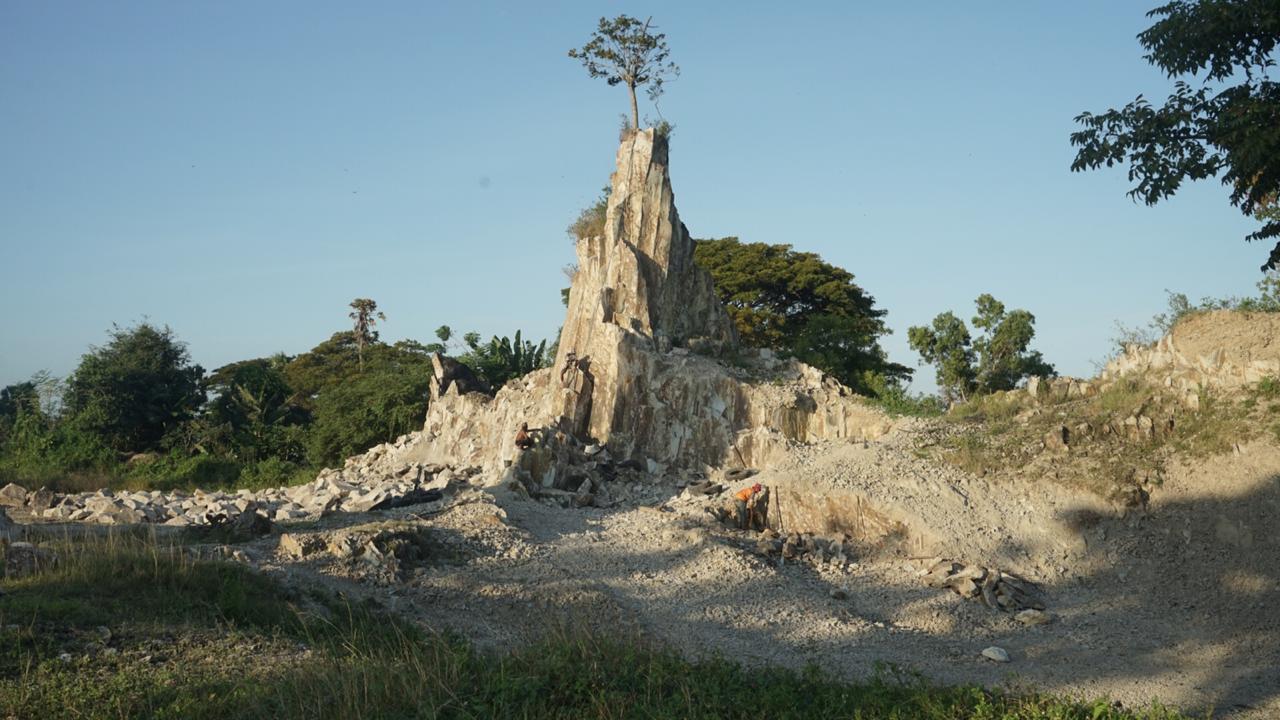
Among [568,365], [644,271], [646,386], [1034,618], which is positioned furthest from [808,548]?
[644,271]

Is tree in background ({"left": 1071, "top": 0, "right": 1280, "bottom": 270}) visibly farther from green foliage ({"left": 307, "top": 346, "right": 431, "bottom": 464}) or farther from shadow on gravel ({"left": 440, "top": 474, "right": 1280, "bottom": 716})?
green foliage ({"left": 307, "top": 346, "right": 431, "bottom": 464})

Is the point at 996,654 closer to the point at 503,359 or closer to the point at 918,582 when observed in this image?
the point at 918,582

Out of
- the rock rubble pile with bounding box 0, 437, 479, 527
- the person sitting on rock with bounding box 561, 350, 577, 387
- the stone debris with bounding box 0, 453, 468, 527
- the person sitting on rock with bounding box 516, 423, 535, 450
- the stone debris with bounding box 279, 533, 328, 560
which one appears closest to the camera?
the stone debris with bounding box 279, 533, 328, 560

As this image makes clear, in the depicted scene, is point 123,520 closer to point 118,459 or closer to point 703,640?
point 703,640

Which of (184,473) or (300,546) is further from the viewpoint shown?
(184,473)

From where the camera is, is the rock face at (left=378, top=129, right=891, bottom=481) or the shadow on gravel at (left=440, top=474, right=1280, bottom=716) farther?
the rock face at (left=378, top=129, right=891, bottom=481)

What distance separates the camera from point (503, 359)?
29.5 m

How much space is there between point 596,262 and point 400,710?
15762 millimetres

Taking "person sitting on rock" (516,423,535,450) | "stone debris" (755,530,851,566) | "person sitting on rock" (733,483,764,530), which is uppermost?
"person sitting on rock" (516,423,535,450)

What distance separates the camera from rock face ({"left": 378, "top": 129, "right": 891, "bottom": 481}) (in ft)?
64.5

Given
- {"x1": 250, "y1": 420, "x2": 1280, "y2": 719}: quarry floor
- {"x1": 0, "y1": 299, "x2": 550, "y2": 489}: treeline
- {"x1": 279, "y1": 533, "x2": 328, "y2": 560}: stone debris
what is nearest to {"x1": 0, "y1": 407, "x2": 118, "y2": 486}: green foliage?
{"x1": 0, "y1": 299, "x2": 550, "y2": 489}: treeline

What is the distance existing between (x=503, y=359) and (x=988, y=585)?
60.3 ft

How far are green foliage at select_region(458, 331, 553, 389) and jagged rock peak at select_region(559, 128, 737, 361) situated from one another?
7081 millimetres

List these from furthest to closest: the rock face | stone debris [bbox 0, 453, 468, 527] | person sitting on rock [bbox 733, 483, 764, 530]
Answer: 1. the rock face
2. stone debris [bbox 0, 453, 468, 527]
3. person sitting on rock [bbox 733, 483, 764, 530]
